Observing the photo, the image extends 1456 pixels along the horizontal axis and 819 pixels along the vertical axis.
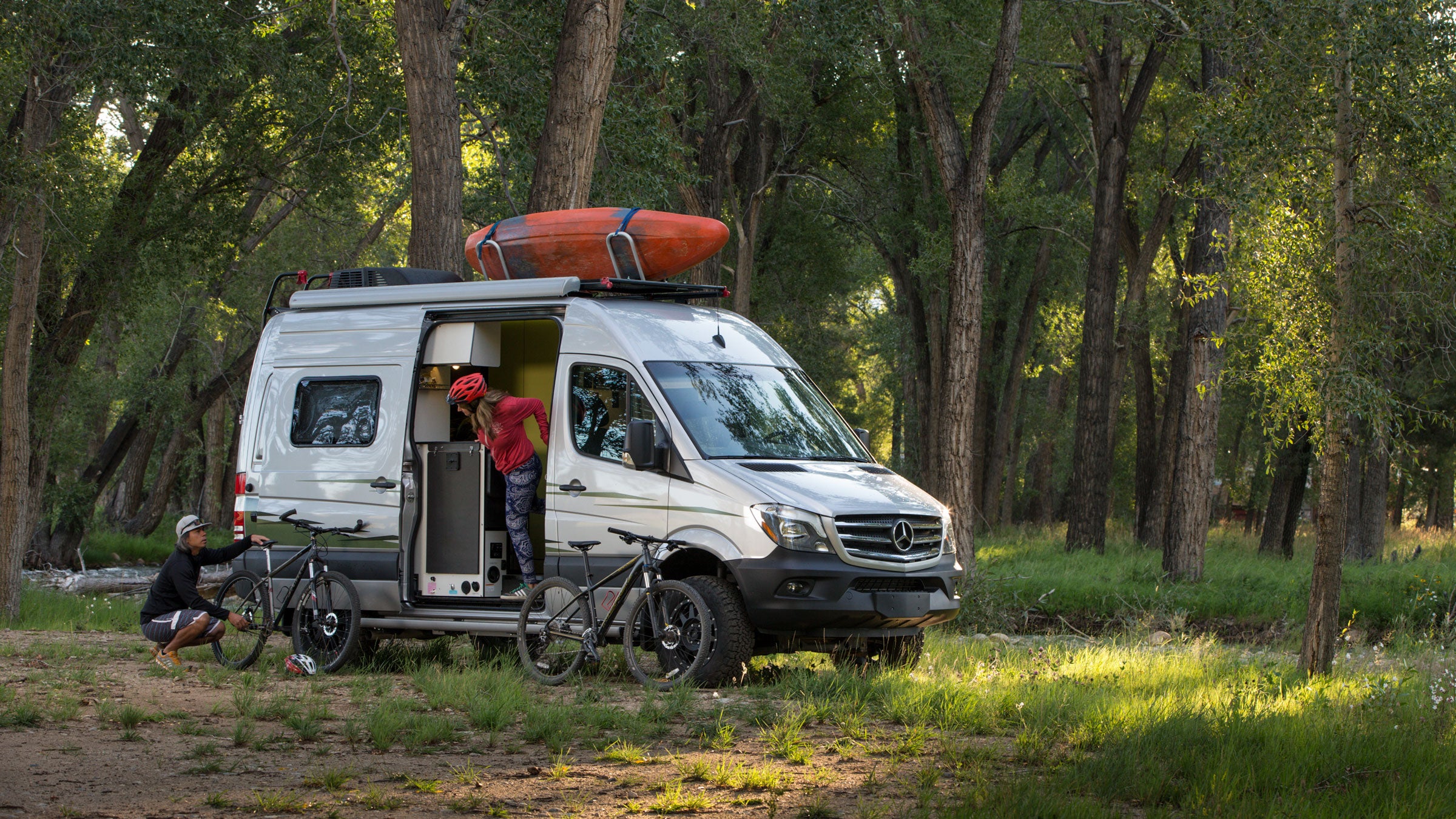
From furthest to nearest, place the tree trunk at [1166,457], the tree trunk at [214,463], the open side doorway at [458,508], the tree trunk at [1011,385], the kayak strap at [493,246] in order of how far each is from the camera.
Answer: the tree trunk at [214,463] < the tree trunk at [1011,385] < the tree trunk at [1166,457] < the kayak strap at [493,246] < the open side doorway at [458,508]

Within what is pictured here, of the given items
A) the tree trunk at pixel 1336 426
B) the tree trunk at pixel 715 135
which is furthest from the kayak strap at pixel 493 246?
the tree trunk at pixel 715 135

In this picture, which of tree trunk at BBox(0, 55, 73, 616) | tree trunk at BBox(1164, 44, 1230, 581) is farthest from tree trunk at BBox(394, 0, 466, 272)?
tree trunk at BBox(1164, 44, 1230, 581)

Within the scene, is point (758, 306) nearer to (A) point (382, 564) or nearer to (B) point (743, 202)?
(B) point (743, 202)

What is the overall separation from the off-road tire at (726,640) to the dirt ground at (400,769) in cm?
17

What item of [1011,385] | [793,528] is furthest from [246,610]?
[1011,385]

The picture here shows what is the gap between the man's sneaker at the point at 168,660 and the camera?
10312 millimetres

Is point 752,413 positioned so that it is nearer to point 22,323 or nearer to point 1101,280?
point 22,323

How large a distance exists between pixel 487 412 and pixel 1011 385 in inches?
917

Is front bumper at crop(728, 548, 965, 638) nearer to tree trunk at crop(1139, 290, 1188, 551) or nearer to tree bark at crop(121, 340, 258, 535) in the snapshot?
tree trunk at crop(1139, 290, 1188, 551)

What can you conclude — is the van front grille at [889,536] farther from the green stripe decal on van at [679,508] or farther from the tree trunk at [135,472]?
the tree trunk at [135,472]

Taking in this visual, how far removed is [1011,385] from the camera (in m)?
31.8

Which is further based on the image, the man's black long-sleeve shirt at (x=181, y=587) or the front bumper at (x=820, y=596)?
the man's black long-sleeve shirt at (x=181, y=587)

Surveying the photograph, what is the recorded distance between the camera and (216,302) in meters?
29.2

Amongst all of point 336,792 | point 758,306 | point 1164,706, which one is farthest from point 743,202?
point 336,792
